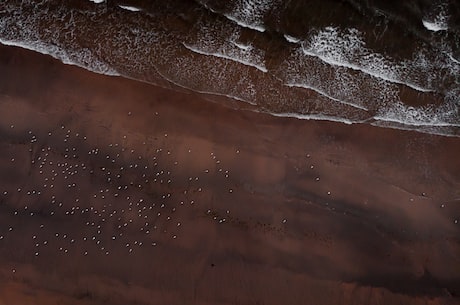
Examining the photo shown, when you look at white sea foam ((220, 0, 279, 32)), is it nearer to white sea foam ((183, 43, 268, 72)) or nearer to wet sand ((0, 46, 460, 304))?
white sea foam ((183, 43, 268, 72))

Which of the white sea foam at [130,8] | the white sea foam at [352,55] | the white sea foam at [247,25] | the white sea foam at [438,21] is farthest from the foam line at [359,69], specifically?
the white sea foam at [130,8]

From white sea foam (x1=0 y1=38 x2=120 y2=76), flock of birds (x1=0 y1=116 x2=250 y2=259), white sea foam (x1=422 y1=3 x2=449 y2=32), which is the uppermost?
white sea foam (x1=422 y1=3 x2=449 y2=32)

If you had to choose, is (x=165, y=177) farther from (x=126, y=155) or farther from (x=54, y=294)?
(x=54, y=294)

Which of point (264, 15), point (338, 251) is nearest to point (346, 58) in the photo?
point (264, 15)

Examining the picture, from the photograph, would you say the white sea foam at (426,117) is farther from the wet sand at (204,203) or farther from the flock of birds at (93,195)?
the flock of birds at (93,195)

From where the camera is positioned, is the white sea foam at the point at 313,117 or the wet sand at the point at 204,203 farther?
the white sea foam at the point at 313,117

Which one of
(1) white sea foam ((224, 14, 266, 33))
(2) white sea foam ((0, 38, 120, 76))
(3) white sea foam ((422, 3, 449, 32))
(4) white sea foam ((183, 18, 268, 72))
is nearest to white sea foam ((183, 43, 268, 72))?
(4) white sea foam ((183, 18, 268, 72))
